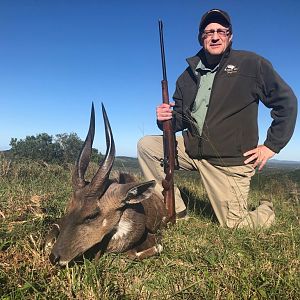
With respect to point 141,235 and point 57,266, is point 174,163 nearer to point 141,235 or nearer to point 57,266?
point 141,235

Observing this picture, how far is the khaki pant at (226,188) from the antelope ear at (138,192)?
1642 mm

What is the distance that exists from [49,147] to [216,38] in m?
8.54

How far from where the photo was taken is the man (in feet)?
19.2

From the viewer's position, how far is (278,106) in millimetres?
5867

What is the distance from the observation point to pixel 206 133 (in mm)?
6105

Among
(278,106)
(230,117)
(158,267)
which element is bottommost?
(158,267)

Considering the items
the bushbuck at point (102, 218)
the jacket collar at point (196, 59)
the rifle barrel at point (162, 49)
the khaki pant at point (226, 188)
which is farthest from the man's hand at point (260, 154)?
the bushbuck at point (102, 218)

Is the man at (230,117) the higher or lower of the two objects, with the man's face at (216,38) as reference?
lower

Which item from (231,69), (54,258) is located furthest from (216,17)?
(54,258)

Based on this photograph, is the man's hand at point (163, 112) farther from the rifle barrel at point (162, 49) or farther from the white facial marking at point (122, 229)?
the white facial marking at point (122, 229)

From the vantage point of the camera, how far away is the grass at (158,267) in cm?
314

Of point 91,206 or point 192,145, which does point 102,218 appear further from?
point 192,145

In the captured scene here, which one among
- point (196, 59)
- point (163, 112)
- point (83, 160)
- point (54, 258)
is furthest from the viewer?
point (196, 59)

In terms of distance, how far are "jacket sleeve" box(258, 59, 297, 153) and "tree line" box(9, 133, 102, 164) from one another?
7467 millimetres
